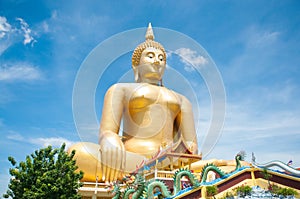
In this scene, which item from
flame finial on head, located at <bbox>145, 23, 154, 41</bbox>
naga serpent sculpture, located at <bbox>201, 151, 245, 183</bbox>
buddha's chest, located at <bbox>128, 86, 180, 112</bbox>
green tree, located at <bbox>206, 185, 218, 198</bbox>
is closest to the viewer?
green tree, located at <bbox>206, 185, 218, 198</bbox>

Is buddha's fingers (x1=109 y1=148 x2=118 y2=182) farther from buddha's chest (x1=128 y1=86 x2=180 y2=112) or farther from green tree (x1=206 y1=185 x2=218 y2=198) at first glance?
green tree (x1=206 y1=185 x2=218 y2=198)

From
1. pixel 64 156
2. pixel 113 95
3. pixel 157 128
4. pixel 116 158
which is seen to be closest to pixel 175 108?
pixel 157 128

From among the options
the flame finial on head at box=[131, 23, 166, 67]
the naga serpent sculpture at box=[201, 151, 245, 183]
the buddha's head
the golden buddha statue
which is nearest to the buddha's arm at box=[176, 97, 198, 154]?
the golden buddha statue

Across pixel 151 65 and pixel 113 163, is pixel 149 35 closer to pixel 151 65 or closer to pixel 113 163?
pixel 151 65

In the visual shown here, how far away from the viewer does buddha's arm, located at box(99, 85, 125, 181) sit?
41.1 ft

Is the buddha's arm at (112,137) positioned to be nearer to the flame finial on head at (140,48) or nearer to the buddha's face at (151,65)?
the buddha's face at (151,65)

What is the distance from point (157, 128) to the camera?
14688mm

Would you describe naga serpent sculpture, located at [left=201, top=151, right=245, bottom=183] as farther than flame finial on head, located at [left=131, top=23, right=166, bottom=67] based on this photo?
No

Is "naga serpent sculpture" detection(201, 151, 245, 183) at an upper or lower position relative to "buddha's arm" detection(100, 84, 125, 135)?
lower

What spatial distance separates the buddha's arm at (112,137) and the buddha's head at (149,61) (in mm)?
1881

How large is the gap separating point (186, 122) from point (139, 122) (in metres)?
2.68

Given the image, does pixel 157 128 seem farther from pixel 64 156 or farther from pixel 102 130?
pixel 64 156

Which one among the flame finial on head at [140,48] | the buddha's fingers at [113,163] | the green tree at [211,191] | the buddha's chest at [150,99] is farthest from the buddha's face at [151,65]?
the green tree at [211,191]

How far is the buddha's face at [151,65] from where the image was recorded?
51.8ft
